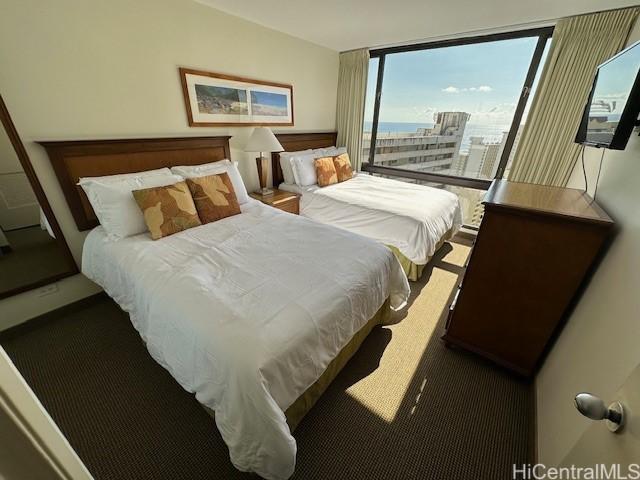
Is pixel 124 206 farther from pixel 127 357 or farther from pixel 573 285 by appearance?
pixel 573 285

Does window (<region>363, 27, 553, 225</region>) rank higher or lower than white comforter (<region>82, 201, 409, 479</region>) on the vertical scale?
higher

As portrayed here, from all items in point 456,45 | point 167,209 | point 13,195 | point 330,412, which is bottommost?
point 330,412

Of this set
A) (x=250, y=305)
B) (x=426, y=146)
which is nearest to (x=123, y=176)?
(x=250, y=305)

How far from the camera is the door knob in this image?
58 cm

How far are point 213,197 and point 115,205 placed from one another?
639mm

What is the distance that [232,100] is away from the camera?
107 inches

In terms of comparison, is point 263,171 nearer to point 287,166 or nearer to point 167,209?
point 287,166

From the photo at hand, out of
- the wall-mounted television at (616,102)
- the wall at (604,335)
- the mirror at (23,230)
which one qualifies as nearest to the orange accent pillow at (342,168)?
the wall-mounted television at (616,102)

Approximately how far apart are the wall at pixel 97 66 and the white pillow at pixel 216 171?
407 millimetres

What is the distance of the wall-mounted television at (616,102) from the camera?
1175 mm

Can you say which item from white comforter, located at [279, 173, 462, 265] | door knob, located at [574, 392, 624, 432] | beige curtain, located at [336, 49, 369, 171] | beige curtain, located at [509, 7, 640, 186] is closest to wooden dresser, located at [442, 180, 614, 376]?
white comforter, located at [279, 173, 462, 265]

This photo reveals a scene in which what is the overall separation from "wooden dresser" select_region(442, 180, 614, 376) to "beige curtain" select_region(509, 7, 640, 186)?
1.31m

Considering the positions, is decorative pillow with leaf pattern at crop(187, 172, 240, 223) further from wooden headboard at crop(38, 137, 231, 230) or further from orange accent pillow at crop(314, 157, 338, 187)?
orange accent pillow at crop(314, 157, 338, 187)

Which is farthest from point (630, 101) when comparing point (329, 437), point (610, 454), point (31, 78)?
point (31, 78)
